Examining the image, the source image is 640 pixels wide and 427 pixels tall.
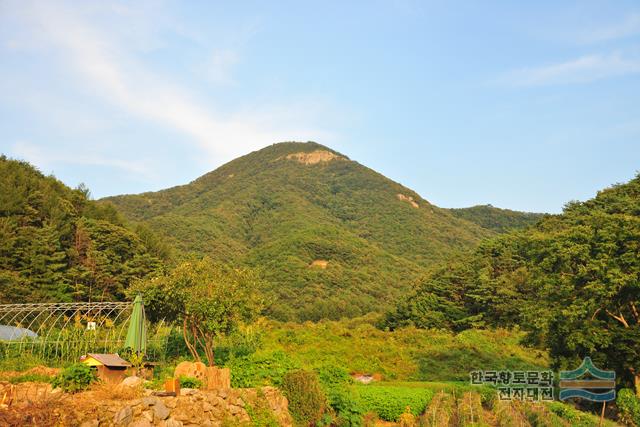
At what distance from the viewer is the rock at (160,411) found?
988 cm

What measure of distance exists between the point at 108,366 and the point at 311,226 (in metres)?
66.0

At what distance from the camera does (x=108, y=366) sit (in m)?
12.0

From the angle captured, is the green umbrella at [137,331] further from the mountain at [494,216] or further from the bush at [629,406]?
the mountain at [494,216]

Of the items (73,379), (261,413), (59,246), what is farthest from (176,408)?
(59,246)

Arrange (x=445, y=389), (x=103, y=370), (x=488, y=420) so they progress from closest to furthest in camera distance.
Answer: (x=103, y=370) < (x=488, y=420) < (x=445, y=389)

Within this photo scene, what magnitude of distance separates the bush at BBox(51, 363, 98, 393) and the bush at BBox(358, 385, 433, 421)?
7.62 m

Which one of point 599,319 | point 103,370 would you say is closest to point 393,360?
point 599,319

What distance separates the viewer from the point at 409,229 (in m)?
88.4

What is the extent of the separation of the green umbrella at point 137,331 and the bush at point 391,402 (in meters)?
6.15

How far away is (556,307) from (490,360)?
7.93m

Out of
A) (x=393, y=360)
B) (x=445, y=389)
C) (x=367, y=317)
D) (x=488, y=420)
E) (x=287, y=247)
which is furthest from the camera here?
(x=287, y=247)

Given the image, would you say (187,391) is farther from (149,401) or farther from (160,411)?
(149,401)

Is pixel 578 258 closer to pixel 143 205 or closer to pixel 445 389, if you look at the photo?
pixel 445 389

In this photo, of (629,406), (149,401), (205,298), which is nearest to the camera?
(149,401)
